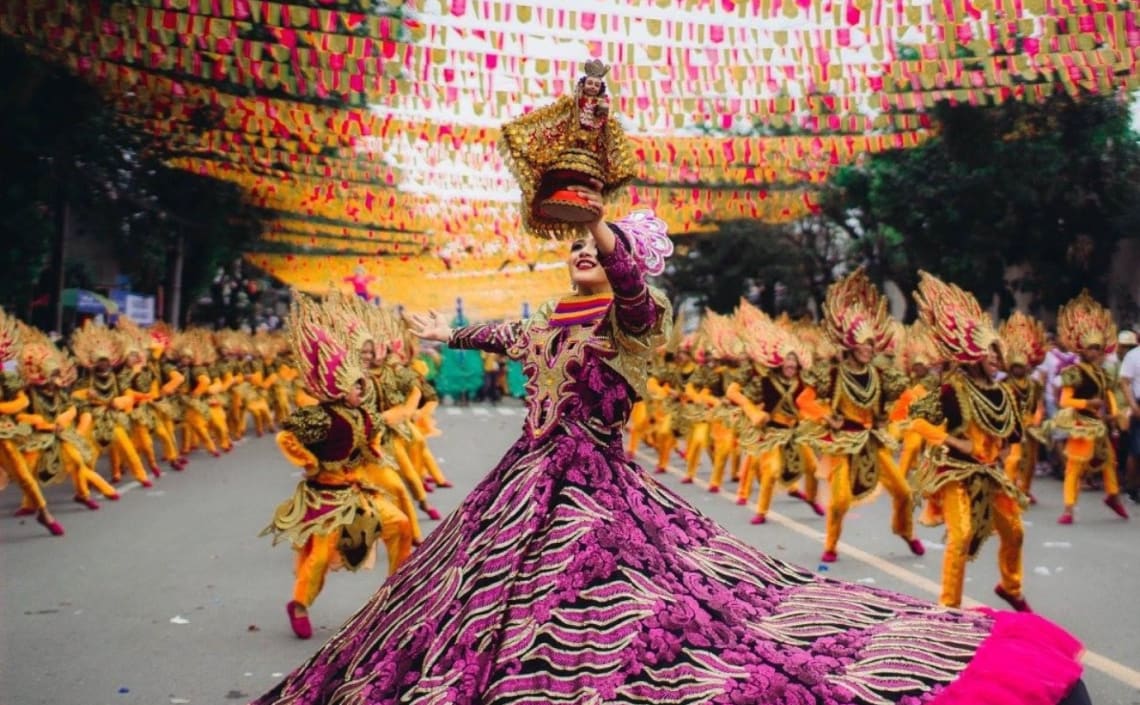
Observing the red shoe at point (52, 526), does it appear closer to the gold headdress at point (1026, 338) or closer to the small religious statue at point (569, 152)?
the small religious statue at point (569, 152)

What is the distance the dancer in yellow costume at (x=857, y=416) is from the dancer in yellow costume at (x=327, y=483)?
3688 mm

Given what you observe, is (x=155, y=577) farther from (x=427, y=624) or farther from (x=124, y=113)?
(x=124, y=113)

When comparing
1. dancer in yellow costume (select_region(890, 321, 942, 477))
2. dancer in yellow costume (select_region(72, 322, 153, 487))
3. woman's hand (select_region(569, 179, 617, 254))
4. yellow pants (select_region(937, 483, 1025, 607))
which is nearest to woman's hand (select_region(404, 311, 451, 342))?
woman's hand (select_region(569, 179, 617, 254))

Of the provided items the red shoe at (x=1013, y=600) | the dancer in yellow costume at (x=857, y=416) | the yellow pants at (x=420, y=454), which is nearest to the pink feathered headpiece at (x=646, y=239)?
the red shoe at (x=1013, y=600)

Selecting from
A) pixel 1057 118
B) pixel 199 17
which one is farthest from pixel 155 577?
pixel 1057 118

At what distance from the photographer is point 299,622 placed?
283 inches

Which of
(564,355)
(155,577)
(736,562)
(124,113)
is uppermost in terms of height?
(124,113)

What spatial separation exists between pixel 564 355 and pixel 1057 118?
52.0 feet

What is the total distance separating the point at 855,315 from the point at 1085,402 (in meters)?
3.45

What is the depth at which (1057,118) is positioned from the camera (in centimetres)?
1850

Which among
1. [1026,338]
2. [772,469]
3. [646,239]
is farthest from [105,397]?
[646,239]

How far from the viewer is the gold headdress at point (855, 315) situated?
992cm

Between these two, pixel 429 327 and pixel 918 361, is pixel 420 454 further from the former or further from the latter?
→ pixel 429 327

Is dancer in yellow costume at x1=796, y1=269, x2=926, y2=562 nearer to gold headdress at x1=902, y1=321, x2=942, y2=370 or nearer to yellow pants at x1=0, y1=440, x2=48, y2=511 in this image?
gold headdress at x1=902, y1=321, x2=942, y2=370
